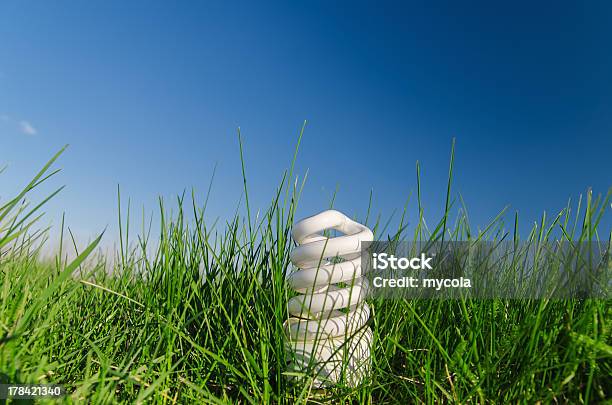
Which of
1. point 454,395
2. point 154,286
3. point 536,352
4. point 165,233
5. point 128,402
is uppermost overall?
point 165,233

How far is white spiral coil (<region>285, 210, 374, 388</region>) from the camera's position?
5.57 feet

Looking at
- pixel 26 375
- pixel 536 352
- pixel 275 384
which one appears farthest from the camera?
pixel 275 384

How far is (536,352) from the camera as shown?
4.55 ft

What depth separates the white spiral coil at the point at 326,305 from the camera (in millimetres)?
1696

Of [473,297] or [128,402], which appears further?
[473,297]

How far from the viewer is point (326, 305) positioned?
1.75 meters

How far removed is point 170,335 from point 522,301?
138cm

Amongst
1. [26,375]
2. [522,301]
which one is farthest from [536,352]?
[26,375]

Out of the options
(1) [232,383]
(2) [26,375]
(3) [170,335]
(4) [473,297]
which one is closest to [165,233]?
(3) [170,335]

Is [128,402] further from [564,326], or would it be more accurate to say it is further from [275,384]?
[564,326]

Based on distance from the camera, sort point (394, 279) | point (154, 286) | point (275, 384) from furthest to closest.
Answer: point (154, 286) → point (394, 279) → point (275, 384)

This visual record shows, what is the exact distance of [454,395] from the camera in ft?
4.81

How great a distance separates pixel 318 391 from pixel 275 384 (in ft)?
0.53

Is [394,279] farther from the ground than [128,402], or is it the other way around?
[394,279]
